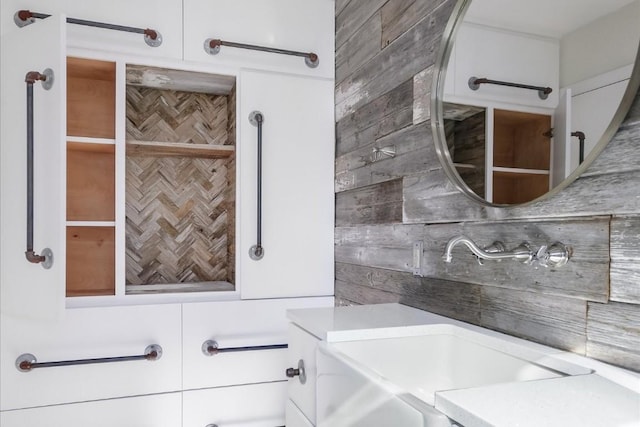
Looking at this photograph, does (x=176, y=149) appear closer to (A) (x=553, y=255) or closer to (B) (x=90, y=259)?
(B) (x=90, y=259)

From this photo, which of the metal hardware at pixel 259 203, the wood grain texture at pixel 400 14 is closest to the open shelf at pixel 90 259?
the metal hardware at pixel 259 203

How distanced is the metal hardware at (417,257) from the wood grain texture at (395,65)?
536 mm

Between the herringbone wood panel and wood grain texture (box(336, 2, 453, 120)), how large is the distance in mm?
618

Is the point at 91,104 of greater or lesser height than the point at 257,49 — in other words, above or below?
below

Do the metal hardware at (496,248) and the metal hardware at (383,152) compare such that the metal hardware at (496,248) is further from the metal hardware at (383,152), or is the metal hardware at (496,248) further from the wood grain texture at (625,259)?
the metal hardware at (383,152)

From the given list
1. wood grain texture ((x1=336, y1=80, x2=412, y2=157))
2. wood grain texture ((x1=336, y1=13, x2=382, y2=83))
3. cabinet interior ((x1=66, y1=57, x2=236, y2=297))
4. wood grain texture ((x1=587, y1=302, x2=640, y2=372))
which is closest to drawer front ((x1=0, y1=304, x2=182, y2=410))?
cabinet interior ((x1=66, y1=57, x2=236, y2=297))

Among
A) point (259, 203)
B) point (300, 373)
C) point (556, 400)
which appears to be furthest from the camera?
point (259, 203)

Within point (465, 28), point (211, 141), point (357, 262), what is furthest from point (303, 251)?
point (465, 28)

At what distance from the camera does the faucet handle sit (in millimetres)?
889

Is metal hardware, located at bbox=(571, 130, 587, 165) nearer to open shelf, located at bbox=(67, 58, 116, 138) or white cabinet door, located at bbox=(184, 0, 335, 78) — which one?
white cabinet door, located at bbox=(184, 0, 335, 78)

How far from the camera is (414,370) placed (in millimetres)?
1125

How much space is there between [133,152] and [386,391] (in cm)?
170

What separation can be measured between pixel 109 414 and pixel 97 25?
145 centimetres

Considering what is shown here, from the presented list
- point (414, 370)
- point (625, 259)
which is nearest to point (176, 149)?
point (414, 370)
